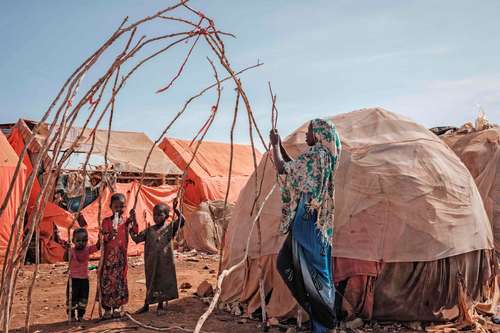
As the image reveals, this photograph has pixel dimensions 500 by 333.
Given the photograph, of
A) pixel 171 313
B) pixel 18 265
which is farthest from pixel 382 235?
pixel 18 265

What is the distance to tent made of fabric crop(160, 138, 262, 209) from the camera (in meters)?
14.9

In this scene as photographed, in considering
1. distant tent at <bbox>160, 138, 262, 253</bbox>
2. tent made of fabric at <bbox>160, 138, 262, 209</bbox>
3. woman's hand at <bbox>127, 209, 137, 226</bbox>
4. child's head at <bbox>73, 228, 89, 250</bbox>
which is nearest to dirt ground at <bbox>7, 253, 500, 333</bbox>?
child's head at <bbox>73, 228, 89, 250</bbox>

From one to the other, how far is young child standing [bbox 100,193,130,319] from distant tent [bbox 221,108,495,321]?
4.06ft

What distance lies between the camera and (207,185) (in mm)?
14922

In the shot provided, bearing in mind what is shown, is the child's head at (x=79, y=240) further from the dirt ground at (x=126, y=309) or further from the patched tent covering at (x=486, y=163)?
the patched tent covering at (x=486, y=163)

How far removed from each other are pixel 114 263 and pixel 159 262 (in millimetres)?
512

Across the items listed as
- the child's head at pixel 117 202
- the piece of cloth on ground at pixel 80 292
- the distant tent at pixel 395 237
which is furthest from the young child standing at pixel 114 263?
the distant tent at pixel 395 237

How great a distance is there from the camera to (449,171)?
17.7 ft

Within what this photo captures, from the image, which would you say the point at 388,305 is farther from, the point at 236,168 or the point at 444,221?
the point at 236,168

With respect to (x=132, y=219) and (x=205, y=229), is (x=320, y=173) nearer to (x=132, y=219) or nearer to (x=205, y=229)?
(x=132, y=219)

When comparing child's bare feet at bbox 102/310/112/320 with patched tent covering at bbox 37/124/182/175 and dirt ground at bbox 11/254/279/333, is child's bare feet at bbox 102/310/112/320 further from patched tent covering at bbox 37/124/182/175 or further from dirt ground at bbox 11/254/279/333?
patched tent covering at bbox 37/124/182/175

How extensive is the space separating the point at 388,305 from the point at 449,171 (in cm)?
166

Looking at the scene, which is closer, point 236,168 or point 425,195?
point 425,195

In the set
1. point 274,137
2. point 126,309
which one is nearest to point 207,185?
point 126,309
